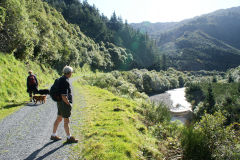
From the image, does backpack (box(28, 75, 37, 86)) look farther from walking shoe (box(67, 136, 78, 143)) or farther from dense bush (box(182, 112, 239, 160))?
dense bush (box(182, 112, 239, 160))

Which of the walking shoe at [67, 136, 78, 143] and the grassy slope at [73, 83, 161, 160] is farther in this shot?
the walking shoe at [67, 136, 78, 143]

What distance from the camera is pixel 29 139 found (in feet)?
23.6

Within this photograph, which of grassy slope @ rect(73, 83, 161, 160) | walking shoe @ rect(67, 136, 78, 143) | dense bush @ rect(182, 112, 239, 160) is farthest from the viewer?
walking shoe @ rect(67, 136, 78, 143)

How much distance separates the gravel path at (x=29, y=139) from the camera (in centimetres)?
596

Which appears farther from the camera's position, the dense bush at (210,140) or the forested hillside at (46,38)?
the forested hillside at (46,38)

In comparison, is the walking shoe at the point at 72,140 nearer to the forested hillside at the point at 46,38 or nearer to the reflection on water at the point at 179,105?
the forested hillside at the point at 46,38

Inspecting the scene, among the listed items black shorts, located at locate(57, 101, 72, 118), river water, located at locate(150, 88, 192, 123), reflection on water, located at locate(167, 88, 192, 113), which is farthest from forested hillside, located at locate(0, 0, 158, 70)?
reflection on water, located at locate(167, 88, 192, 113)

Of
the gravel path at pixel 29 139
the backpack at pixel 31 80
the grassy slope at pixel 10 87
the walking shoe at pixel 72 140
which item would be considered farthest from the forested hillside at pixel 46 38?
the walking shoe at pixel 72 140

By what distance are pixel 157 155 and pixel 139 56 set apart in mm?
162968

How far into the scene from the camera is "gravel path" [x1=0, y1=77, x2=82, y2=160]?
596 cm

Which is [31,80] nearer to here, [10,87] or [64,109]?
[10,87]

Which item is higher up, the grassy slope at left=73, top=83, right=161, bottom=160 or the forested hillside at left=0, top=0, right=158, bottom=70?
the forested hillside at left=0, top=0, right=158, bottom=70

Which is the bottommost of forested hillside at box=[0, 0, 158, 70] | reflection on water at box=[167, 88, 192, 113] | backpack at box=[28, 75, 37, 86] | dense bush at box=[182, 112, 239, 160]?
reflection on water at box=[167, 88, 192, 113]

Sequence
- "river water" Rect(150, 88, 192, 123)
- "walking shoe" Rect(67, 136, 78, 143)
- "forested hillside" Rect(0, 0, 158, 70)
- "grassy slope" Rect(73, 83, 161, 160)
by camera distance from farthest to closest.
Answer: "river water" Rect(150, 88, 192, 123) < "forested hillside" Rect(0, 0, 158, 70) < "walking shoe" Rect(67, 136, 78, 143) < "grassy slope" Rect(73, 83, 161, 160)
